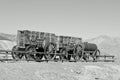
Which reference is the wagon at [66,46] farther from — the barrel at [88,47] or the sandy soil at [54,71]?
the sandy soil at [54,71]

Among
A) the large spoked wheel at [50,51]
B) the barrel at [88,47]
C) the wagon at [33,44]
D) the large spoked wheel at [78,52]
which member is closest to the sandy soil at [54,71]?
the wagon at [33,44]

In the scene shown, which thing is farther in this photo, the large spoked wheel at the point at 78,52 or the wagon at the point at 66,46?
the large spoked wheel at the point at 78,52

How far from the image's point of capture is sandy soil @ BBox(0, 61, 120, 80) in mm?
19109

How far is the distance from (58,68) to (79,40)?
11.8 meters

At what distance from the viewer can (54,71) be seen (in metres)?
21.9

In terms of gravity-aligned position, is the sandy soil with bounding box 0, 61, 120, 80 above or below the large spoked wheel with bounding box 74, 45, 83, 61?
below

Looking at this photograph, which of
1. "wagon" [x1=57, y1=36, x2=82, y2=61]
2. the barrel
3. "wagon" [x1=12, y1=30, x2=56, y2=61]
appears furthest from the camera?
the barrel

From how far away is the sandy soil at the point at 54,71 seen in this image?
19.1m

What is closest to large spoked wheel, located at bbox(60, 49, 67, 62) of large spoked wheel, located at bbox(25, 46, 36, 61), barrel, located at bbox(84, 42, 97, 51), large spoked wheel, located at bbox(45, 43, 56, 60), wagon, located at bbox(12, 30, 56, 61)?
large spoked wheel, located at bbox(45, 43, 56, 60)

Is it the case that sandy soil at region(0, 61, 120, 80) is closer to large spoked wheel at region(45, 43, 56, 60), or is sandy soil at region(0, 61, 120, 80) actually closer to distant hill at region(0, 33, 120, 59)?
large spoked wheel at region(45, 43, 56, 60)

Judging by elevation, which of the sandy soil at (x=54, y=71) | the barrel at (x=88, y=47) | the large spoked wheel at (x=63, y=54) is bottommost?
the sandy soil at (x=54, y=71)

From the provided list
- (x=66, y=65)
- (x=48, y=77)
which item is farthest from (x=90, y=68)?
(x=48, y=77)

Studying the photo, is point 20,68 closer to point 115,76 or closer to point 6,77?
point 6,77

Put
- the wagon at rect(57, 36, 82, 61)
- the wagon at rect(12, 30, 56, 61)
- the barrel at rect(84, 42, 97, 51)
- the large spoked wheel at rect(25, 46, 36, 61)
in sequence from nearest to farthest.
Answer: the large spoked wheel at rect(25, 46, 36, 61), the wagon at rect(12, 30, 56, 61), the wagon at rect(57, 36, 82, 61), the barrel at rect(84, 42, 97, 51)
